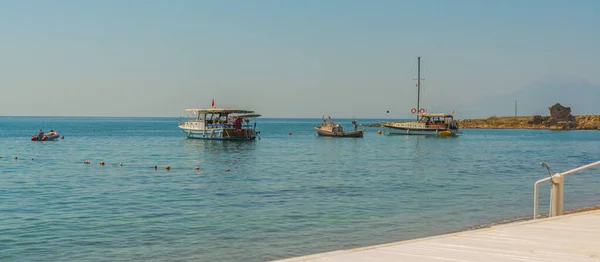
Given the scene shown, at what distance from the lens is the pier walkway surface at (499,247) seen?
980 centimetres

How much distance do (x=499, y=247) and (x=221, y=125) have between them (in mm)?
79749

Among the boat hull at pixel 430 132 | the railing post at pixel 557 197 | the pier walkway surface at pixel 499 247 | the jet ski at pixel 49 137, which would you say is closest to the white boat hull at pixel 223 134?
the jet ski at pixel 49 137

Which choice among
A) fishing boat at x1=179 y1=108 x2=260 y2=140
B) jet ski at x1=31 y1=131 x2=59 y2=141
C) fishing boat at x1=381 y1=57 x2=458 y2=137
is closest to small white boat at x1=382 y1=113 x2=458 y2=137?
fishing boat at x1=381 y1=57 x2=458 y2=137

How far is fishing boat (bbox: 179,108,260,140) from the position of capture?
88062mm

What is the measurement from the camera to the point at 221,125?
89.1 metres

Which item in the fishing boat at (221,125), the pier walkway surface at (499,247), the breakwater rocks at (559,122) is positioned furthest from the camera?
the breakwater rocks at (559,122)

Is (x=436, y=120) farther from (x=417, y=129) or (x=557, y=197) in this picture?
(x=557, y=197)

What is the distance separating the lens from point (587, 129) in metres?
171

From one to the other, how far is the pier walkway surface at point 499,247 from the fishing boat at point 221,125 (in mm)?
74354

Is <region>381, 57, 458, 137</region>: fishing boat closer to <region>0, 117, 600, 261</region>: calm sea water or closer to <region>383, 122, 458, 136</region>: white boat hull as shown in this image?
<region>383, 122, 458, 136</region>: white boat hull

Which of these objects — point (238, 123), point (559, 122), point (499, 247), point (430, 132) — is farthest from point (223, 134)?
point (559, 122)

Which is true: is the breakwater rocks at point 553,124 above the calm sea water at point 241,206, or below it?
above

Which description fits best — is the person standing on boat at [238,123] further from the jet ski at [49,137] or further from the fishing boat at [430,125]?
the fishing boat at [430,125]

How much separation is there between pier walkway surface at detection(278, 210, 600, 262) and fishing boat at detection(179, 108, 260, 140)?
74354mm
